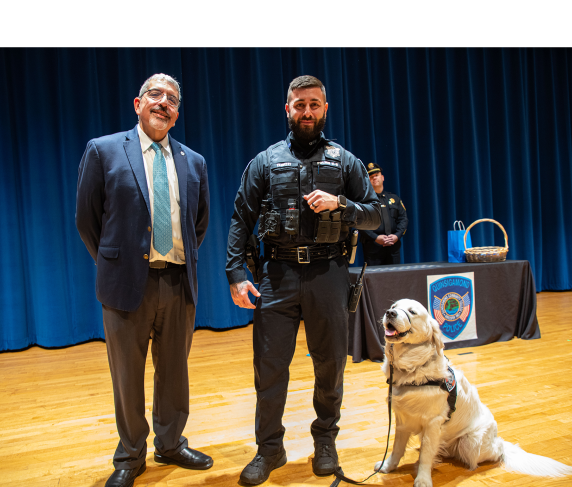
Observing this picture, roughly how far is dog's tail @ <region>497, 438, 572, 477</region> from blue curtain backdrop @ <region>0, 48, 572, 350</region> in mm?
3835

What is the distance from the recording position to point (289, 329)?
6.58ft

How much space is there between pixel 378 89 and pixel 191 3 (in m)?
3.59

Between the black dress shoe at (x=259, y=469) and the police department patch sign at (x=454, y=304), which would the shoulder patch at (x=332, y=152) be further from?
the police department patch sign at (x=454, y=304)

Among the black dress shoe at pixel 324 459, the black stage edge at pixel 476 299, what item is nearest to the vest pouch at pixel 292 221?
the black dress shoe at pixel 324 459

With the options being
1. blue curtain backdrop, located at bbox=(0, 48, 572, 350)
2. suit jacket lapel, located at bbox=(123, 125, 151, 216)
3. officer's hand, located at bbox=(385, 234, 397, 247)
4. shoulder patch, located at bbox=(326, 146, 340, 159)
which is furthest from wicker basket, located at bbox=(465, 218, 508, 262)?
suit jacket lapel, located at bbox=(123, 125, 151, 216)

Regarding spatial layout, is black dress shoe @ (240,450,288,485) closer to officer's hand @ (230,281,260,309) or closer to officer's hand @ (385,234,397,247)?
officer's hand @ (230,281,260,309)

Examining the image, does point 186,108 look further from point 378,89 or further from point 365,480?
point 365,480

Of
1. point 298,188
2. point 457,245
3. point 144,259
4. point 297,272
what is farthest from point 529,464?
point 457,245

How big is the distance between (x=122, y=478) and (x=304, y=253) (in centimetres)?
128

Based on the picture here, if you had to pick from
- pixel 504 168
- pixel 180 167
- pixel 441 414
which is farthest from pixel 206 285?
pixel 504 168

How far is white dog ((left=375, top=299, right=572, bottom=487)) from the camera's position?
1852mm

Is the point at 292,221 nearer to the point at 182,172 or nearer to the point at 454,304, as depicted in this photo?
the point at 182,172

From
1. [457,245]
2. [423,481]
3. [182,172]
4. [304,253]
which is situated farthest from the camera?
[457,245]

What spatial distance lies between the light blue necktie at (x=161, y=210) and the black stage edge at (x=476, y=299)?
2.11m
